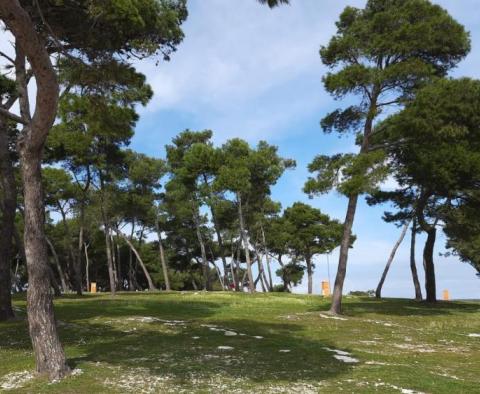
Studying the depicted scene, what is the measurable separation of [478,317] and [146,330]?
15.5m

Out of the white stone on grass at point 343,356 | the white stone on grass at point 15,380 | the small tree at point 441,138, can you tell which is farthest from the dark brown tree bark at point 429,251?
the white stone on grass at point 15,380

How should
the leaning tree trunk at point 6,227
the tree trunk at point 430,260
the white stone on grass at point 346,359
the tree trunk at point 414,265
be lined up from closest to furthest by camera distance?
the white stone on grass at point 346,359 < the leaning tree trunk at point 6,227 < the tree trunk at point 430,260 < the tree trunk at point 414,265

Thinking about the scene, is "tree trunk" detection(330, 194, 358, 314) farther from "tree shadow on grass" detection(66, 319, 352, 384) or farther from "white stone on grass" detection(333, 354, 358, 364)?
"white stone on grass" detection(333, 354, 358, 364)

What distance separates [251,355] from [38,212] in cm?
543

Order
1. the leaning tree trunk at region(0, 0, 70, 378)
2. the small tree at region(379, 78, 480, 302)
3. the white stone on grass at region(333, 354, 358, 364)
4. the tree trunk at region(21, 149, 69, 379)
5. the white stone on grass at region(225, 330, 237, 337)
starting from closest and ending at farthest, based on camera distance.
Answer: the leaning tree trunk at region(0, 0, 70, 378)
the tree trunk at region(21, 149, 69, 379)
the white stone on grass at region(333, 354, 358, 364)
the white stone on grass at region(225, 330, 237, 337)
the small tree at region(379, 78, 480, 302)

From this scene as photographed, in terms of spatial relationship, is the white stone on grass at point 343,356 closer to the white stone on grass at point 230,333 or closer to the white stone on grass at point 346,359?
the white stone on grass at point 346,359

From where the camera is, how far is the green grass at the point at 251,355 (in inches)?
332

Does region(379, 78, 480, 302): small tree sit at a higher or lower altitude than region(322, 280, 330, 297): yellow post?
higher

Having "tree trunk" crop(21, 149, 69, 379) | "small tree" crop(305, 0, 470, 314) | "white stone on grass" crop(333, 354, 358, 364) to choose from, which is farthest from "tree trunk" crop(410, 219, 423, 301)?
"tree trunk" crop(21, 149, 69, 379)

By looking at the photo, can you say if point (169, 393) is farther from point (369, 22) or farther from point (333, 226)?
point (333, 226)

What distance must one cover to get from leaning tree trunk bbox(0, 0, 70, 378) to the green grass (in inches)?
20.9

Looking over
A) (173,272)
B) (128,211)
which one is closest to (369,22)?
(128,211)

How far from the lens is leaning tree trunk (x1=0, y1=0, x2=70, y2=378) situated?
28.3ft

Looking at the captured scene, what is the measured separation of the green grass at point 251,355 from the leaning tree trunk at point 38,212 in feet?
1.74
